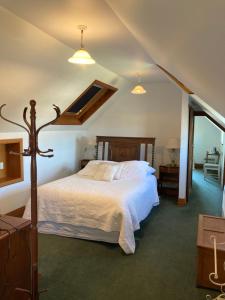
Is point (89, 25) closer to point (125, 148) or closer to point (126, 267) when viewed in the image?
point (126, 267)

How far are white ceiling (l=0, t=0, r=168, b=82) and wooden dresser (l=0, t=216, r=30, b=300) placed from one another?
165 cm

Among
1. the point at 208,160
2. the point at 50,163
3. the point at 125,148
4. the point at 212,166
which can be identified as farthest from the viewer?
the point at 208,160

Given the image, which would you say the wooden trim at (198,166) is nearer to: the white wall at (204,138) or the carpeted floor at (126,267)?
the white wall at (204,138)

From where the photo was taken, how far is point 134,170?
462 centimetres

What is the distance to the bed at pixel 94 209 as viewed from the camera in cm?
316

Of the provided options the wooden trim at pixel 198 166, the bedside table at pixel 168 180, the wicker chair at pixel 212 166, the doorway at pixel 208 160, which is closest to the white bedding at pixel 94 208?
the bedside table at pixel 168 180

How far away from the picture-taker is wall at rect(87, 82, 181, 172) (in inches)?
217

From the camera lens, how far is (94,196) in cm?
338

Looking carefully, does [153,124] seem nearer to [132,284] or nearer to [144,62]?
[144,62]

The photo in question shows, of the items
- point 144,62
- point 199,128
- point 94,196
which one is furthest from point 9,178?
point 199,128

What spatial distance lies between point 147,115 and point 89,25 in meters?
3.33

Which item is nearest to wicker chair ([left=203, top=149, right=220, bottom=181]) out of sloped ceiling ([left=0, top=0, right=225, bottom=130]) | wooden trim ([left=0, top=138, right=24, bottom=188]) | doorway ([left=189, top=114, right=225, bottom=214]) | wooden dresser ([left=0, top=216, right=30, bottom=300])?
doorway ([left=189, top=114, right=225, bottom=214])

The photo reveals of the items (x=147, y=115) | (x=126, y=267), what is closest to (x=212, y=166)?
(x=147, y=115)

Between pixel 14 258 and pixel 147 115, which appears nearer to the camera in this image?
pixel 14 258
